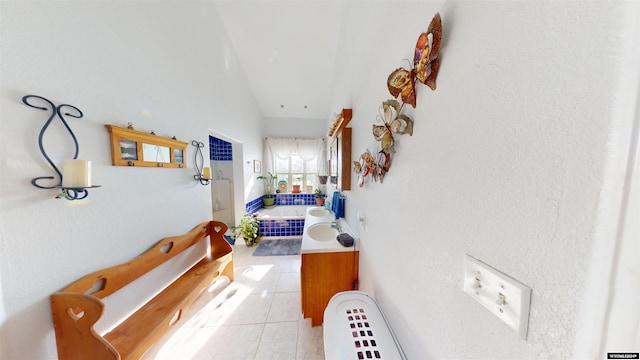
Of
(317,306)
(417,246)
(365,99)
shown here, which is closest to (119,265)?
(317,306)

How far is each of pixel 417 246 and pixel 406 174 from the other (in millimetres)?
277

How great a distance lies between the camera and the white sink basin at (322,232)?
186 cm

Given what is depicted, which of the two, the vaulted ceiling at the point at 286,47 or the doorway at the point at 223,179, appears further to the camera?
the doorway at the point at 223,179

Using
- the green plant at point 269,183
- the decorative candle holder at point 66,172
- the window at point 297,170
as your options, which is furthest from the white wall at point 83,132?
the window at point 297,170

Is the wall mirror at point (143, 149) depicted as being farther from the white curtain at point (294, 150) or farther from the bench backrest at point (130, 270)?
the white curtain at point (294, 150)

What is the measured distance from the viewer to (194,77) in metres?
1.72

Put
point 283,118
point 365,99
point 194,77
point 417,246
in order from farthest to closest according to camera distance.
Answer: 1. point 283,118
2. point 194,77
3. point 365,99
4. point 417,246

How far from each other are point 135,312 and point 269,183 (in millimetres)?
2885

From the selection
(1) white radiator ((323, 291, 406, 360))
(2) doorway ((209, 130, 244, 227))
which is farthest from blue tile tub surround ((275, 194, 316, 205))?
(1) white radiator ((323, 291, 406, 360))

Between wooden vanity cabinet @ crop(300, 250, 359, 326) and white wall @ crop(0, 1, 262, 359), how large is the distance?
1.17 m

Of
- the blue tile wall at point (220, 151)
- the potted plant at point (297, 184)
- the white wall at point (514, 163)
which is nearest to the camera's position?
the white wall at point (514, 163)

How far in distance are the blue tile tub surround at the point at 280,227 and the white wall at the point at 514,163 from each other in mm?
2561

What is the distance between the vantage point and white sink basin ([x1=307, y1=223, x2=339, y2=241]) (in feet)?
6.09

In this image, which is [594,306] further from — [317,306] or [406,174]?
[317,306]
